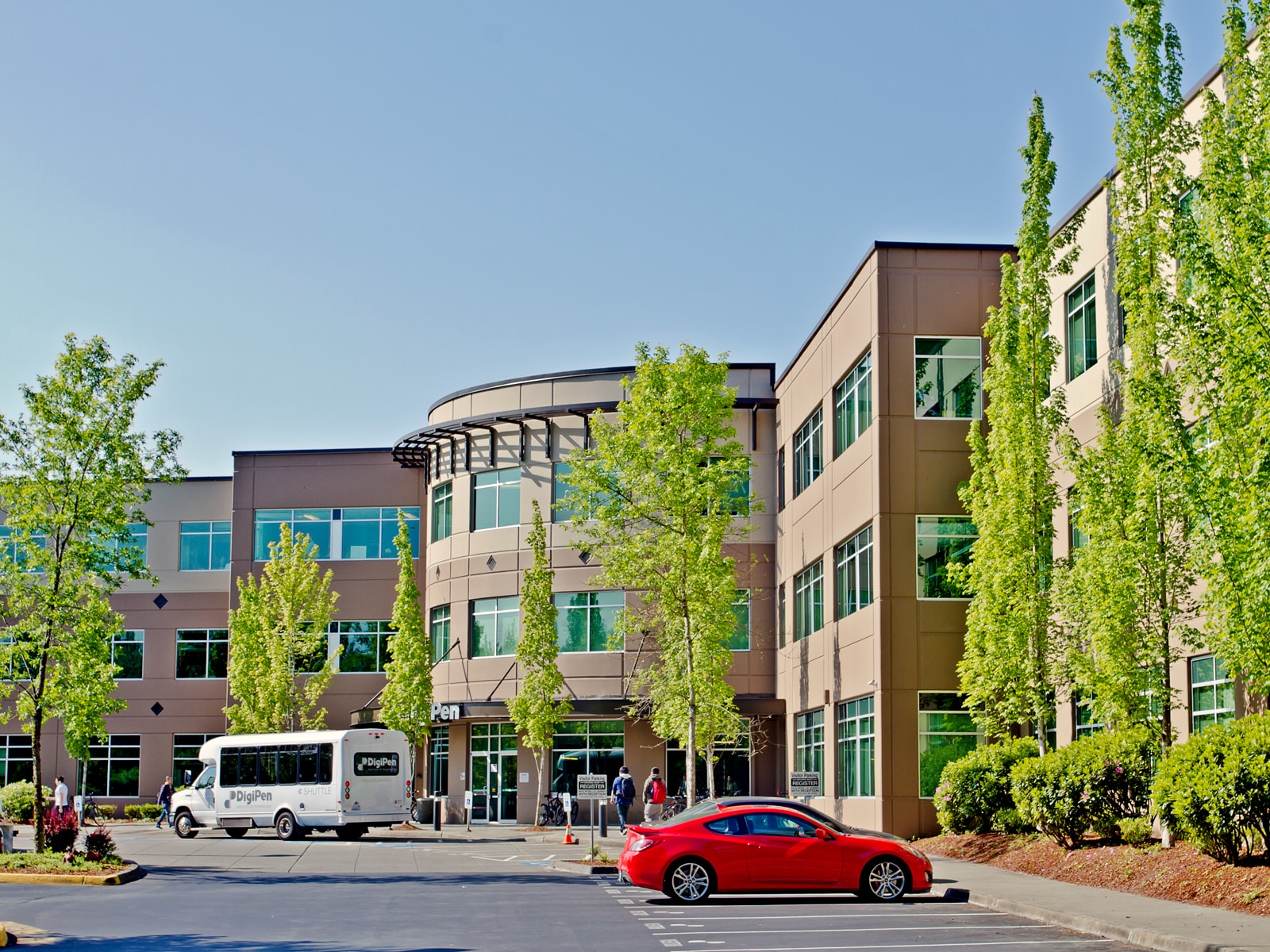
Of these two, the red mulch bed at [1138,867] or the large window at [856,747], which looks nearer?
the red mulch bed at [1138,867]

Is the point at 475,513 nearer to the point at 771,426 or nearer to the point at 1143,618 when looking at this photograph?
the point at 771,426

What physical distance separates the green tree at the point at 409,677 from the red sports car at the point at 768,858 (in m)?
26.9

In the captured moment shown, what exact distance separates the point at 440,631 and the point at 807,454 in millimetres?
15796

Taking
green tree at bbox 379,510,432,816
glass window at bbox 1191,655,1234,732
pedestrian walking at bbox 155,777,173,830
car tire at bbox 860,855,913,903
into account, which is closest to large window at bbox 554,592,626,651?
green tree at bbox 379,510,432,816

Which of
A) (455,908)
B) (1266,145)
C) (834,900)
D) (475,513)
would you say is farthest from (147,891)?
(475,513)

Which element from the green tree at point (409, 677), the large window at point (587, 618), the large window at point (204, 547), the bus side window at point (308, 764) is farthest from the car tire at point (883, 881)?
the large window at point (204, 547)

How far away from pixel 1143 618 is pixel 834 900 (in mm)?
6836

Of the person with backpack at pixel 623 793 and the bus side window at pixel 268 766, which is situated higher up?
the bus side window at pixel 268 766

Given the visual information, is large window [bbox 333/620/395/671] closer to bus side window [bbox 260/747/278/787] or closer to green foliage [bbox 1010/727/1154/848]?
bus side window [bbox 260/747/278/787]

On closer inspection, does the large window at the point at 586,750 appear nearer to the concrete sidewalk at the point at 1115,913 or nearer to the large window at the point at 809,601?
the large window at the point at 809,601

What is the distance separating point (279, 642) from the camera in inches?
1959

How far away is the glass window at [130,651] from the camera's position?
56281 mm

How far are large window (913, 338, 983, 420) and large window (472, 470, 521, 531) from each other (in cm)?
1890

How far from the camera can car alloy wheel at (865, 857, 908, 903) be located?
19.9m
